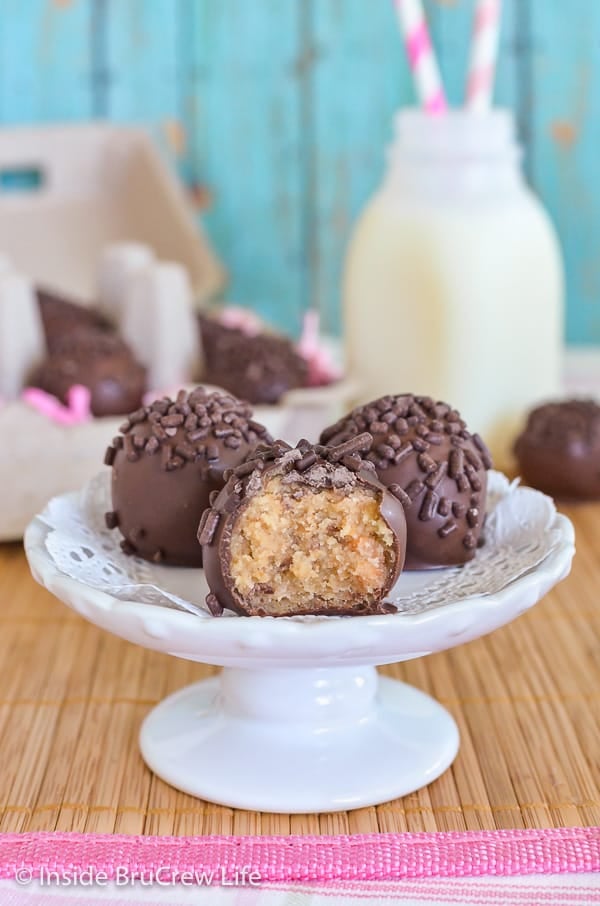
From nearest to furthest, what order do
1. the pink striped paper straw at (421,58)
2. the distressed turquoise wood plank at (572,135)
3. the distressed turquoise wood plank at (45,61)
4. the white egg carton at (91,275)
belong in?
the white egg carton at (91,275) → the pink striped paper straw at (421,58) → the distressed turquoise wood plank at (572,135) → the distressed turquoise wood plank at (45,61)

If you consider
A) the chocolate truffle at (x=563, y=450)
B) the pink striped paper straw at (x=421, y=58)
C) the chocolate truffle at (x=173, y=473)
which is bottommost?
the chocolate truffle at (x=563, y=450)

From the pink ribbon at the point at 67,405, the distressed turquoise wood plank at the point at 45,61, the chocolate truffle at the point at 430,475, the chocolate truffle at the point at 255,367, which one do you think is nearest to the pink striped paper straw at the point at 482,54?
the chocolate truffle at the point at 255,367

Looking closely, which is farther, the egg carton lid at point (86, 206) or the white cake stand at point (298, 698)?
the egg carton lid at point (86, 206)

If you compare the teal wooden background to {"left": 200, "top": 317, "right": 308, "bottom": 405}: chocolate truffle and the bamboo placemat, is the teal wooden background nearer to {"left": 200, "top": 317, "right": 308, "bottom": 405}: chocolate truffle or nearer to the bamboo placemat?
{"left": 200, "top": 317, "right": 308, "bottom": 405}: chocolate truffle

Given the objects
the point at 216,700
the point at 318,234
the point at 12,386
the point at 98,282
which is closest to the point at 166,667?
the point at 216,700

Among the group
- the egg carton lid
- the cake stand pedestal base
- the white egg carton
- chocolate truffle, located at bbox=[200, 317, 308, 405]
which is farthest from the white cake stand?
the egg carton lid

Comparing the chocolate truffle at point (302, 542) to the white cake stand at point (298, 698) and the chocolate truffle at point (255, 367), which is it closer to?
the white cake stand at point (298, 698)

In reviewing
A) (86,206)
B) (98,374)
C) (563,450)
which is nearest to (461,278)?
(563,450)
